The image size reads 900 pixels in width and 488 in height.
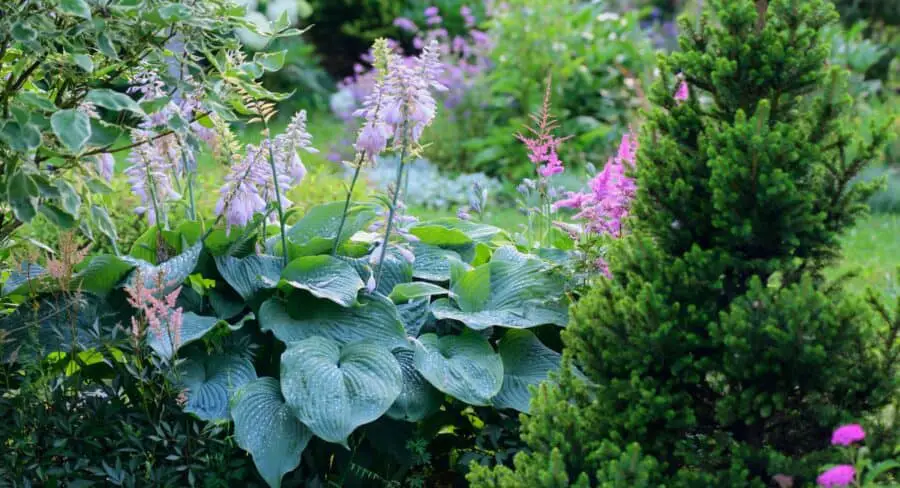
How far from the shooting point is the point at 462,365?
9.97 ft

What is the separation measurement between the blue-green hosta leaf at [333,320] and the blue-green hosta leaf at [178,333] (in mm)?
170

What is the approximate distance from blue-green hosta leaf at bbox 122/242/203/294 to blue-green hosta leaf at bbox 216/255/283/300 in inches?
3.4

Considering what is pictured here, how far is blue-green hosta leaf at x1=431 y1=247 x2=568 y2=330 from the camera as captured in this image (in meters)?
3.20

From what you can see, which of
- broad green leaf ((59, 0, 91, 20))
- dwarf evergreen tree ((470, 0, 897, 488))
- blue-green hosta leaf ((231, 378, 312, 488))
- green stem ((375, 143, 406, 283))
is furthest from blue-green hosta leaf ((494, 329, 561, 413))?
broad green leaf ((59, 0, 91, 20))

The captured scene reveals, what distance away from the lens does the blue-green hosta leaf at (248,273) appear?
318 centimetres

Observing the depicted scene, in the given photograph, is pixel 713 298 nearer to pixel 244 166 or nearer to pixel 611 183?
pixel 611 183

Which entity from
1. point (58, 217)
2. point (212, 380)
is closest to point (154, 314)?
point (58, 217)

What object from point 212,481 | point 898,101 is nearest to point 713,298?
point 212,481

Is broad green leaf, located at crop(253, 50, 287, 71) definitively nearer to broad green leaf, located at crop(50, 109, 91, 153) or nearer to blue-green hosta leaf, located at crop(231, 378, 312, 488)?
broad green leaf, located at crop(50, 109, 91, 153)

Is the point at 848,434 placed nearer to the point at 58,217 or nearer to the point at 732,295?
the point at 732,295

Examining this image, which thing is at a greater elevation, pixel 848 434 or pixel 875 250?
pixel 848 434

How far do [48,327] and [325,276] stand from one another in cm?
84

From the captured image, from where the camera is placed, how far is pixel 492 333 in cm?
336

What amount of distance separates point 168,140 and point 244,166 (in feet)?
1.40
